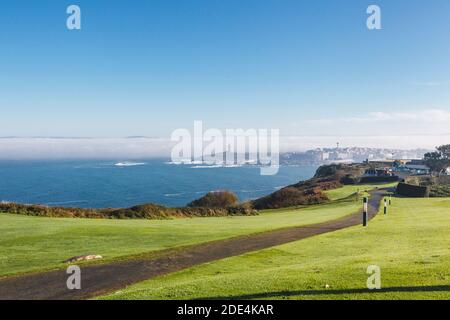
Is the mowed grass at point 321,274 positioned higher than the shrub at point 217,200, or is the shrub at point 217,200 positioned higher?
the mowed grass at point 321,274

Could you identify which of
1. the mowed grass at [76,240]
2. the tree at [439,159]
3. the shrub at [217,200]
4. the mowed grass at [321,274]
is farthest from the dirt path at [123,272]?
the tree at [439,159]

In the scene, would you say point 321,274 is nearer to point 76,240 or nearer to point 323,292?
point 323,292

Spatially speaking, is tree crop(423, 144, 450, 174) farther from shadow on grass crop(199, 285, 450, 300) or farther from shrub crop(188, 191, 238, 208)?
shadow on grass crop(199, 285, 450, 300)

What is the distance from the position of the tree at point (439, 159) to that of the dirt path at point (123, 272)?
120465 millimetres

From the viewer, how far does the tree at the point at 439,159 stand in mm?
127162

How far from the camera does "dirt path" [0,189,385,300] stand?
42.8 feet

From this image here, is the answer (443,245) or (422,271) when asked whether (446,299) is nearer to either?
(422,271)

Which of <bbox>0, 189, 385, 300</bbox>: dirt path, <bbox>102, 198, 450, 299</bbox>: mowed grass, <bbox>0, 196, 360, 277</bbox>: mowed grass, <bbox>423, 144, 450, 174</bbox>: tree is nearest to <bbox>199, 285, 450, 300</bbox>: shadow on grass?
<bbox>102, 198, 450, 299</bbox>: mowed grass

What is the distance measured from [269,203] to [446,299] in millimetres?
54908

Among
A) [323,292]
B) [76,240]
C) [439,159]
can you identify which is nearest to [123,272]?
[76,240]

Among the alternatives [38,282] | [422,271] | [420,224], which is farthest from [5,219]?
[420,224]

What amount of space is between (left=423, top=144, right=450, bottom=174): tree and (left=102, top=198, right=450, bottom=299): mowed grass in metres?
119

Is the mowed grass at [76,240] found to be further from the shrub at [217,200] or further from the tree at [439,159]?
the tree at [439,159]
